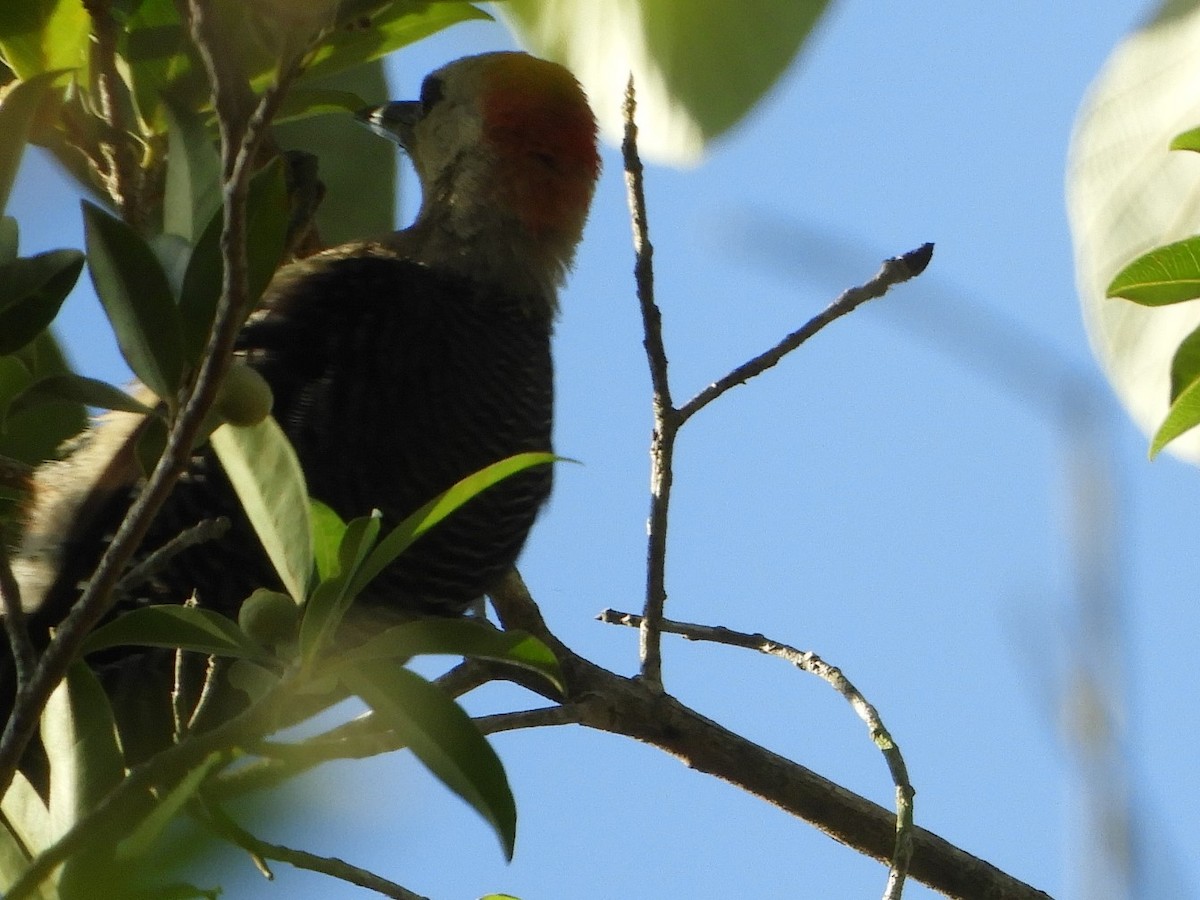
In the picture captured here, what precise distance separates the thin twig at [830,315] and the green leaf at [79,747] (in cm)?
74

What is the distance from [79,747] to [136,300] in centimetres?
30

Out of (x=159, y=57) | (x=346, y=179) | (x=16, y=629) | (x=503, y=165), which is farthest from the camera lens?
(x=503, y=165)

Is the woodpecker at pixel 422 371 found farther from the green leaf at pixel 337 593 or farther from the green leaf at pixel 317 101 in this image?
the green leaf at pixel 337 593

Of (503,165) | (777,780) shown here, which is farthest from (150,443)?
(503,165)

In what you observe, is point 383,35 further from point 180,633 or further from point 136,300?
point 180,633

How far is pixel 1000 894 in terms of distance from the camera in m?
1.79

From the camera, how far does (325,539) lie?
3.21 feet

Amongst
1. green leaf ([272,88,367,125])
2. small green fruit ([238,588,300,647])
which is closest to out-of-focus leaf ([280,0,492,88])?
green leaf ([272,88,367,125])

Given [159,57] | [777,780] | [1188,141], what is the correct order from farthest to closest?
[777,780] < [159,57] < [1188,141]

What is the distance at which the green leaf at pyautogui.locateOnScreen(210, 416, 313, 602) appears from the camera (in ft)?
3.25

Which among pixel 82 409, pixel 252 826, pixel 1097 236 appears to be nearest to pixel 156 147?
pixel 82 409

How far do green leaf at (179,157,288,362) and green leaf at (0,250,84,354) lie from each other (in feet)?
0.27

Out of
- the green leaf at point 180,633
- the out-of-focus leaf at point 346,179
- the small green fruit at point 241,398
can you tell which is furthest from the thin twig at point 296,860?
the out-of-focus leaf at point 346,179

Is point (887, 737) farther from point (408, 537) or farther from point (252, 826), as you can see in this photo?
point (252, 826)
